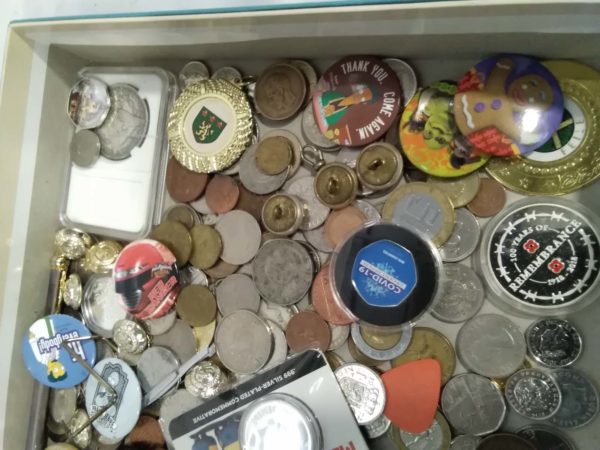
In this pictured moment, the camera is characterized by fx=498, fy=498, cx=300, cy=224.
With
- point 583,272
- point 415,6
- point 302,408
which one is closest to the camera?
point 415,6

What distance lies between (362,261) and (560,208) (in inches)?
12.8

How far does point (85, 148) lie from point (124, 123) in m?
0.11

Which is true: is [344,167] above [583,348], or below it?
above

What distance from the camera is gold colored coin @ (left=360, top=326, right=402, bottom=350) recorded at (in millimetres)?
871

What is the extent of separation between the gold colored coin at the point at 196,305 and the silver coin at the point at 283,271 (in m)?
0.11

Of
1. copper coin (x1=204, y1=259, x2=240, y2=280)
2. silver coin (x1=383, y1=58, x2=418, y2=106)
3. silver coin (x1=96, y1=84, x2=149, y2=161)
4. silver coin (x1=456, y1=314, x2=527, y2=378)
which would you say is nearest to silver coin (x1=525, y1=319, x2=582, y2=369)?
silver coin (x1=456, y1=314, x2=527, y2=378)

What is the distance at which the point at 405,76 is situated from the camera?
34.2 inches

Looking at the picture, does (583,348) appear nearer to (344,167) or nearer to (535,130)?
(535,130)

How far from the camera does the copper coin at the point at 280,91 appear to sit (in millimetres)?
923

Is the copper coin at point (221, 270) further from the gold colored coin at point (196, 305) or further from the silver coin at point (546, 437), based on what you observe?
the silver coin at point (546, 437)

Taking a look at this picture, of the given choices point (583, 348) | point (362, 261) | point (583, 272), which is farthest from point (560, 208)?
point (362, 261)

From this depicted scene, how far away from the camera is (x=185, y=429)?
3.15ft

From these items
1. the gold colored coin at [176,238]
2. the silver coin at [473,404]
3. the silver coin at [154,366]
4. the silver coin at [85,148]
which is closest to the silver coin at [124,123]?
the silver coin at [85,148]

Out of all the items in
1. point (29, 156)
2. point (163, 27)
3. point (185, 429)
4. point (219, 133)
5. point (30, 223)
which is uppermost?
point (163, 27)
